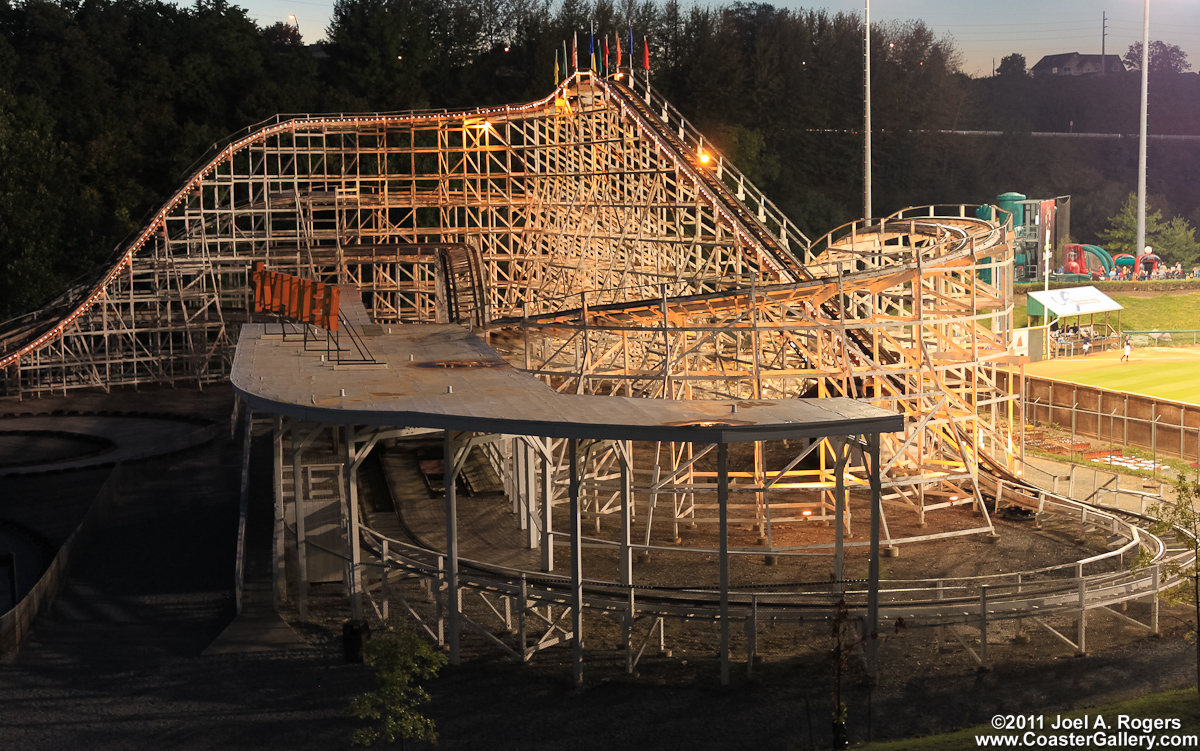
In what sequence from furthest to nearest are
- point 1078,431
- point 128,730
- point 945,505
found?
point 1078,431 → point 945,505 → point 128,730

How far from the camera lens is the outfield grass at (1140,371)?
141 feet

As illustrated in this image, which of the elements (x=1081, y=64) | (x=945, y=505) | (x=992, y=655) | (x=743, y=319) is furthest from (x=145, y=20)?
(x=1081, y=64)

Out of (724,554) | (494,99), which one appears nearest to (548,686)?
(724,554)

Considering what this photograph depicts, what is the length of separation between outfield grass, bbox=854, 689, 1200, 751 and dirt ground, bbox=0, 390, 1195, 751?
2.97ft

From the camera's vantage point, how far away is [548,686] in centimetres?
1623

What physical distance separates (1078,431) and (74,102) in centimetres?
4987

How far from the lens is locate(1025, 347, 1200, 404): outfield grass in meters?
43.0

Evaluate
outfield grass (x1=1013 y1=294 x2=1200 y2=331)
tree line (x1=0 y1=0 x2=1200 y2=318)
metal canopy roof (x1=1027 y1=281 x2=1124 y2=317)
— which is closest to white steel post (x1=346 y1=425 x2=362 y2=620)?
tree line (x1=0 y1=0 x2=1200 y2=318)

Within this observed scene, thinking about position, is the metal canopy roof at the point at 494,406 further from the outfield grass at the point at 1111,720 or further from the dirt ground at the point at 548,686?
the outfield grass at the point at 1111,720

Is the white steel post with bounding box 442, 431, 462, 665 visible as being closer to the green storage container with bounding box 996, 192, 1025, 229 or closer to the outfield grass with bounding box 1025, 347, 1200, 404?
the outfield grass with bounding box 1025, 347, 1200, 404

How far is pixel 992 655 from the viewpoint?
56.4ft

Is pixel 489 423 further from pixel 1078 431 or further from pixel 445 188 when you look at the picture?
pixel 445 188

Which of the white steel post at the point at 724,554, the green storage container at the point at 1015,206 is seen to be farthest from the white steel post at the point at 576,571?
the green storage container at the point at 1015,206

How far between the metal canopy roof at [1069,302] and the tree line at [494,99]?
25326mm
